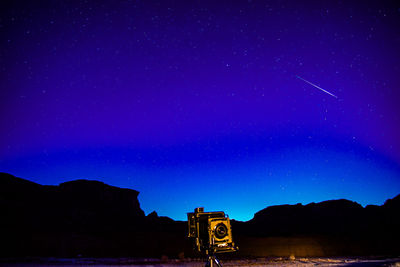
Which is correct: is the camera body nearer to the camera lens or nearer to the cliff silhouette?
the camera lens

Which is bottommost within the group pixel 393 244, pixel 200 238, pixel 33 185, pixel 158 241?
pixel 393 244

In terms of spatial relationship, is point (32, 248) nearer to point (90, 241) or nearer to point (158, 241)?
point (90, 241)

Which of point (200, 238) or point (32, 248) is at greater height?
point (200, 238)

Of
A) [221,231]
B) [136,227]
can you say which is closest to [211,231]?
[221,231]

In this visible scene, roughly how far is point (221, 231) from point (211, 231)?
296mm

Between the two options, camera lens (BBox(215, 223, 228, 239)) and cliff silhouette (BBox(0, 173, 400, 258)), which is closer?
camera lens (BBox(215, 223, 228, 239))

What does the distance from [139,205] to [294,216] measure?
47.1 meters

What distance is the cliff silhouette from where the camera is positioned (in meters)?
34.2

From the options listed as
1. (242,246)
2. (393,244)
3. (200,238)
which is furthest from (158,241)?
(393,244)

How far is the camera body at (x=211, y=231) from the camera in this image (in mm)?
6680

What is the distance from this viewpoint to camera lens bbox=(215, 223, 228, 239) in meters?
6.78

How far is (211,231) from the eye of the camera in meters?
6.70

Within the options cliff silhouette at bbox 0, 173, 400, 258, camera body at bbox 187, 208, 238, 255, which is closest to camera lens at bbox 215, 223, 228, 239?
camera body at bbox 187, 208, 238, 255

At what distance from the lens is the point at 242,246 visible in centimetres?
3616
